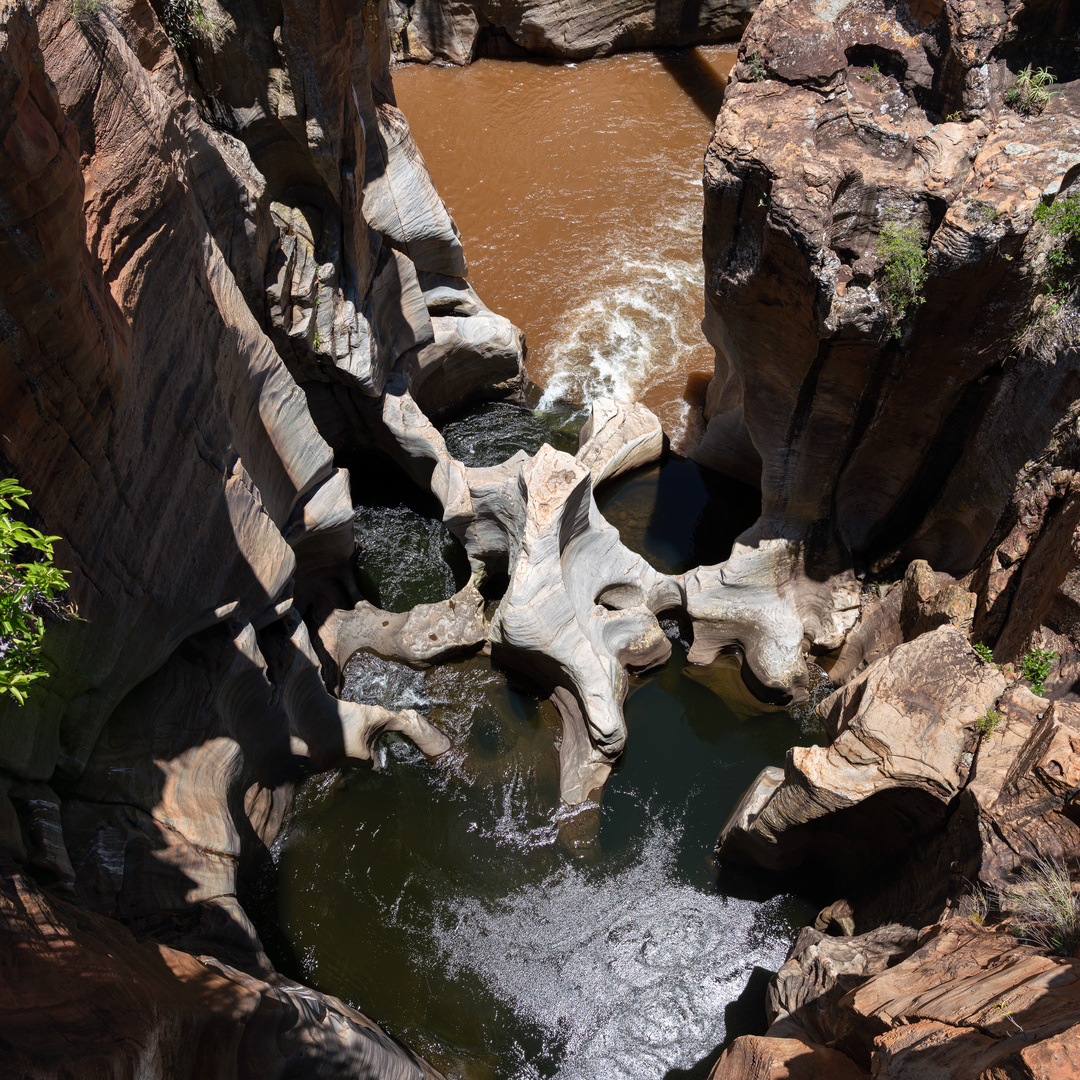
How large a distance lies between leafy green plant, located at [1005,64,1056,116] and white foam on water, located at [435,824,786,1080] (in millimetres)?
7337

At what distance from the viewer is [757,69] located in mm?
6902

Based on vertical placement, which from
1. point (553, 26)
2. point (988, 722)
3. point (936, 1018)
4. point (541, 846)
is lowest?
point (541, 846)

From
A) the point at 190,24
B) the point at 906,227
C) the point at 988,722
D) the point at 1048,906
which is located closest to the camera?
the point at 1048,906

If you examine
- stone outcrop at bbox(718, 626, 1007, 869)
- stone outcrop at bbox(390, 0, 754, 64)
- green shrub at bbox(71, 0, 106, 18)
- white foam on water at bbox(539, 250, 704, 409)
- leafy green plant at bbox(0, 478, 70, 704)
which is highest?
stone outcrop at bbox(390, 0, 754, 64)

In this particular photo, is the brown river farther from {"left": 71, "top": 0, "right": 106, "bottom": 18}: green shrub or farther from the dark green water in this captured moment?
{"left": 71, "top": 0, "right": 106, "bottom": 18}: green shrub

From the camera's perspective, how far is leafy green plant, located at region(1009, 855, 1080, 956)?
411 centimetres

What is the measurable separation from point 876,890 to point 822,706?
1921 millimetres

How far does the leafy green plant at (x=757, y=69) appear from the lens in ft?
22.6

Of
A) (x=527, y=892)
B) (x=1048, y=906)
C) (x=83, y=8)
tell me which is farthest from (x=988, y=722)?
(x=83, y=8)

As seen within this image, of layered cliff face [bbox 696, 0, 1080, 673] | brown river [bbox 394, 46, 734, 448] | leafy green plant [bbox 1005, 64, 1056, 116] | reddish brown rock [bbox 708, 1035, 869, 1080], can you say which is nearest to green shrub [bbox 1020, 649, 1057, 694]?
layered cliff face [bbox 696, 0, 1080, 673]

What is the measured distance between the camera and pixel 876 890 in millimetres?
6383

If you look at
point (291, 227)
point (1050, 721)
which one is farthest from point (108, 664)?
point (1050, 721)

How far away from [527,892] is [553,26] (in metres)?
15.3

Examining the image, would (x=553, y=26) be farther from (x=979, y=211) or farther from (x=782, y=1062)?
(x=782, y=1062)
